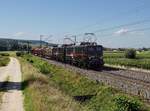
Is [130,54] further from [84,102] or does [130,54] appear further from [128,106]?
[128,106]

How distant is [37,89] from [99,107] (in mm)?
7256

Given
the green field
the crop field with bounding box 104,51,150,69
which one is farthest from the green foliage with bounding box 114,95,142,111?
the crop field with bounding box 104,51,150,69

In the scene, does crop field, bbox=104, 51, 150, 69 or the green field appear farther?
crop field, bbox=104, 51, 150, 69

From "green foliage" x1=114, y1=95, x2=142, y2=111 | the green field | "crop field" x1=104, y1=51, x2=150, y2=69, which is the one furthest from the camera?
"crop field" x1=104, y1=51, x2=150, y2=69

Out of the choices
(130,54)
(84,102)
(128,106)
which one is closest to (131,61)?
(130,54)

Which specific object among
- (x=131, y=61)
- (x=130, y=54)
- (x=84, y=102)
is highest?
(x=130, y=54)

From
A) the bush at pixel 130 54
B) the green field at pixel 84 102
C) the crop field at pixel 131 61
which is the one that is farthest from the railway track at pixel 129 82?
the bush at pixel 130 54

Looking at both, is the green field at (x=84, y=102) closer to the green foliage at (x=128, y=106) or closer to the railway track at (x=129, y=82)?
the green foliage at (x=128, y=106)

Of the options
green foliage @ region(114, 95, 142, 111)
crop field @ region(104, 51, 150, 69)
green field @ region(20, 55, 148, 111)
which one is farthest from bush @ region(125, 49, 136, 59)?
green foliage @ region(114, 95, 142, 111)

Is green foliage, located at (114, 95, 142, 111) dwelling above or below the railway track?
above

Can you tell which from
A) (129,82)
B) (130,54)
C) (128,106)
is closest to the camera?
(128,106)

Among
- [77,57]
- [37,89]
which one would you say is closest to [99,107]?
[37,89]

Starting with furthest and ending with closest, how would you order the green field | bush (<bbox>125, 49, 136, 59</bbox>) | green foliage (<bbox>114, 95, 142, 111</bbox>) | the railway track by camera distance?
bush (<bbox>125, 49, 136, 59</bbox>) → the railway track → the green field → green foliage (<bbox>114, 95, 142, 111</bbox>)

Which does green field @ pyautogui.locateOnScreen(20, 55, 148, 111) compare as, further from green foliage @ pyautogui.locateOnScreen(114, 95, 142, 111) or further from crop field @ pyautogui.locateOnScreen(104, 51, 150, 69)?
crop field @ pyautogui.locateOnScreen(104, 51, 150, 69)
